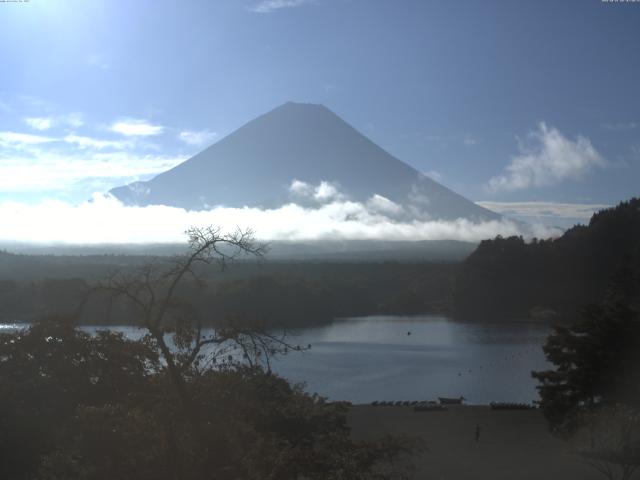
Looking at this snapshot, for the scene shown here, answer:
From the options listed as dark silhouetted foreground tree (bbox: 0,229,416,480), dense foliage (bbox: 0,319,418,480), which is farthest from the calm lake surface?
dark silhouetted foreground tree (bbox: 0,229,416,480)

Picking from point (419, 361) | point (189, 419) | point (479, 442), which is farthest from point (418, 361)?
point (189, 419)

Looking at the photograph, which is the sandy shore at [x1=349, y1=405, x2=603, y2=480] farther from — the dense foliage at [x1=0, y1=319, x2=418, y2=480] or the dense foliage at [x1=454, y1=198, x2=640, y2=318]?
the dense foliage at [x1=454, y1=198, x2=640, y2=318]

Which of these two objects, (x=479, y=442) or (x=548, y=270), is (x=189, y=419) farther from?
(x=548, y=270)

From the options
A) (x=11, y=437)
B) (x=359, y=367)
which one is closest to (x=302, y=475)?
(x=11, y=437)

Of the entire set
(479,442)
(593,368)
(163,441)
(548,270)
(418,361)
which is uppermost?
(163,441)

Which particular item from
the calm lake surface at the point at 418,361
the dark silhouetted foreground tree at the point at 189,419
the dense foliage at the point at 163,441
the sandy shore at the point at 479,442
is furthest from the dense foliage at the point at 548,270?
the dark silhouetted foreground tree at the point at 189,419

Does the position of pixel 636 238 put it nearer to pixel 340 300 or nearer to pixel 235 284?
pixel 340 300
